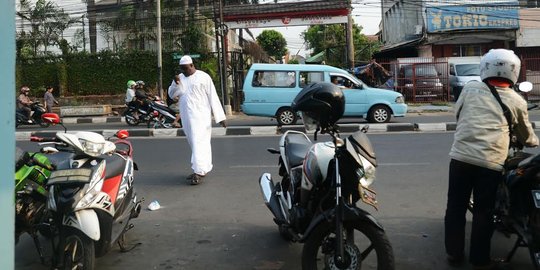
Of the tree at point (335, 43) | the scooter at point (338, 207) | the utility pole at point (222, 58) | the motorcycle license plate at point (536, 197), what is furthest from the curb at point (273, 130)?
the tree at point (335, 43)

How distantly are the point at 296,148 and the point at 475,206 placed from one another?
1.36m

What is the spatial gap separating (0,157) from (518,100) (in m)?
3.11

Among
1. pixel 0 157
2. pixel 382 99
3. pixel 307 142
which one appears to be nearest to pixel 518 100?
pixel 307 142

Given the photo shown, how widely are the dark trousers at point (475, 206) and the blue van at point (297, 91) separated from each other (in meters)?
10.1

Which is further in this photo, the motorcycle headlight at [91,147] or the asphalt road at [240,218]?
the asphalt road at [240,218]

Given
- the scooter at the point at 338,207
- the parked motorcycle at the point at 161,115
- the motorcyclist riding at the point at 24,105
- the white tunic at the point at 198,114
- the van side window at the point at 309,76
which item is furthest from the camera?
the motorcyclist riding at the point at 24,105

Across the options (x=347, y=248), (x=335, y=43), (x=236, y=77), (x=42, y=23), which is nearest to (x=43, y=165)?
(x=347, y=248)

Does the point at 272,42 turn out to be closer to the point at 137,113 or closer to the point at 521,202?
the point at 137,113

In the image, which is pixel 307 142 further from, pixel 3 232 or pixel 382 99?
pixel 382 99

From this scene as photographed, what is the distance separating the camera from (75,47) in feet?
76.1

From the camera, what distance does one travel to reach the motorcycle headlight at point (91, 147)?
3.49 m

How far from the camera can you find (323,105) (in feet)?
10.3

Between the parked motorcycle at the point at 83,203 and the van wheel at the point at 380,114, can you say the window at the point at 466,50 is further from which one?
the parked motorcycle at the point at 83,203

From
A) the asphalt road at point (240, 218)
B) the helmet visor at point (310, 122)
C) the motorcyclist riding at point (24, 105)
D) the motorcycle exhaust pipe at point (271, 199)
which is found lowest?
the asphalt road at point (240, 218)
